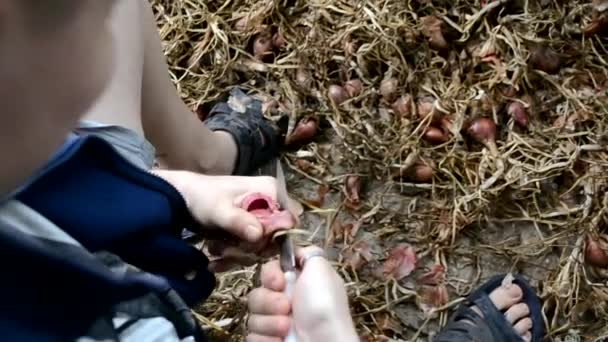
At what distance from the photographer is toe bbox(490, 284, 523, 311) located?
129cm

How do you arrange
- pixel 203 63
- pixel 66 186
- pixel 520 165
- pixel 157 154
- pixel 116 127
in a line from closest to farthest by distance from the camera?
pixel 66 186 < pixel 116 127 < pixel 157 154 < pixel 520 165 < pixel 203 63

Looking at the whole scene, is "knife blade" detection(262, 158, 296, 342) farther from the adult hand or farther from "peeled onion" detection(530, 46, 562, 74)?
"peeled onion" detection(530, 46, 562, 74)

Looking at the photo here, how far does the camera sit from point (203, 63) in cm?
153

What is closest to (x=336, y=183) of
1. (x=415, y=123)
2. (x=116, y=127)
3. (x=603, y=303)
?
(x=415, y=123)

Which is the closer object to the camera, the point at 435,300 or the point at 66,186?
the point at 66,186

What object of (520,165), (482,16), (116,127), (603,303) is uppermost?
(116,127)

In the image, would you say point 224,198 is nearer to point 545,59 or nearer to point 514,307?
point 514,307

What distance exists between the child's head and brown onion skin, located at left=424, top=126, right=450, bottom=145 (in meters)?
0.87

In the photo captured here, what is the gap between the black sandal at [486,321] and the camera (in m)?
1.26

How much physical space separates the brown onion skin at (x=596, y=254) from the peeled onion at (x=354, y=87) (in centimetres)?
37

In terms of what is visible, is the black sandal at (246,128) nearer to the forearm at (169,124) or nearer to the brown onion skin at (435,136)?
the forearm at (169,124)

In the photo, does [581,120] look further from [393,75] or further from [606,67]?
[393,75]

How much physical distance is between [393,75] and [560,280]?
36 cm

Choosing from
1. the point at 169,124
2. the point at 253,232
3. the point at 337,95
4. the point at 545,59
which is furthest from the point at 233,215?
the point at 545,59
